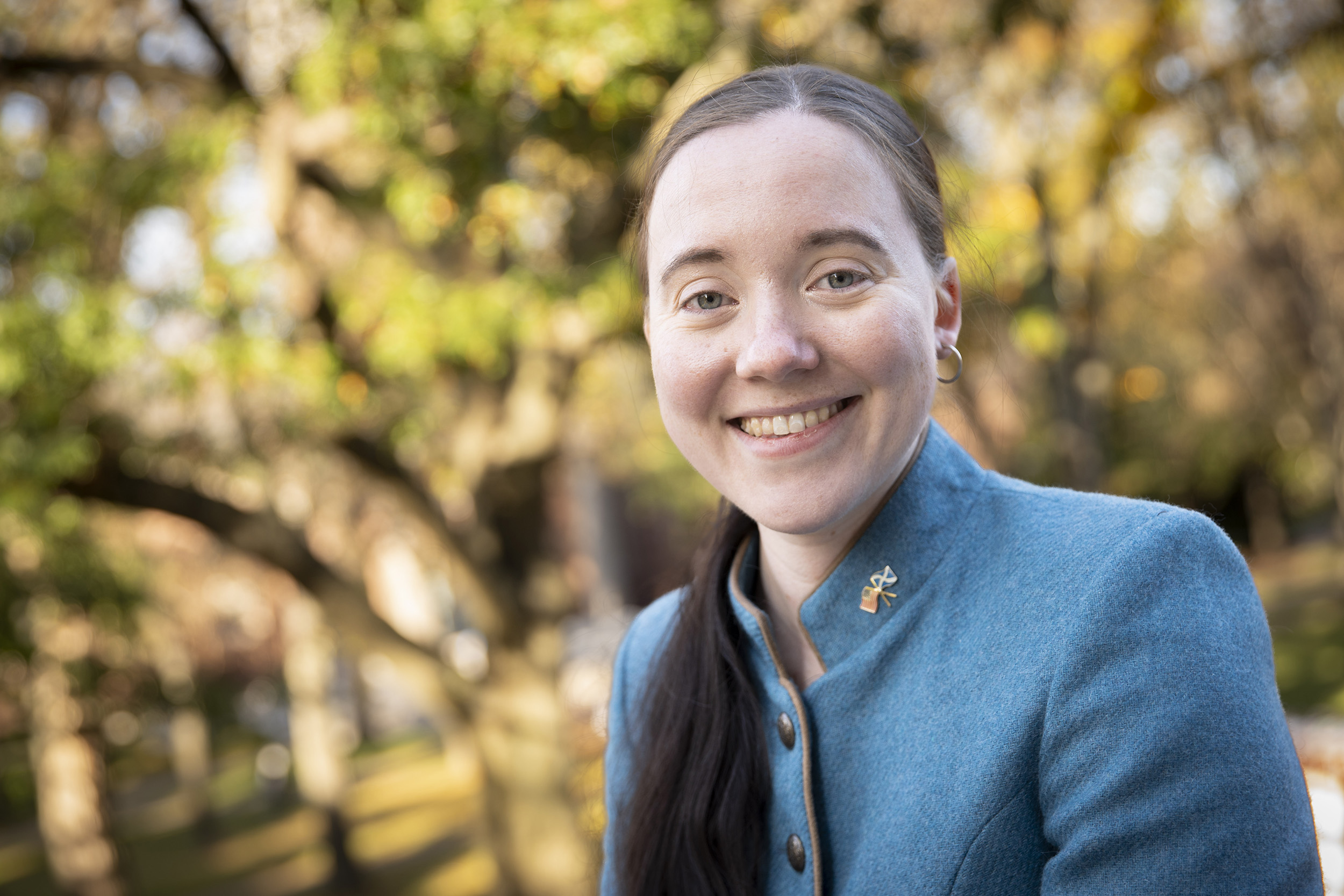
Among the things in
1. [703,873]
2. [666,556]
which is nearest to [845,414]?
[703,873]

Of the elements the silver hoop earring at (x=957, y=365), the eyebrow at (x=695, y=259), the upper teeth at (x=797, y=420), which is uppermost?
the eyebrow at (x=695, y=259)

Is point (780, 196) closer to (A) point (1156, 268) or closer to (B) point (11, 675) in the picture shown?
(B) point (11, 675)

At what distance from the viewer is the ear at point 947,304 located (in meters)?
1.46

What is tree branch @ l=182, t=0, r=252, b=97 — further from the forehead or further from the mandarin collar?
the mandarin collar

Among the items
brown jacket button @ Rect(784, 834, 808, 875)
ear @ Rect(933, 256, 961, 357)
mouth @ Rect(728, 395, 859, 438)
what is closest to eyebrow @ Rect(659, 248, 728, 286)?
mouth @ Rect(728, 395, 859, 438)

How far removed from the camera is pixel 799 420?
1.35 meters

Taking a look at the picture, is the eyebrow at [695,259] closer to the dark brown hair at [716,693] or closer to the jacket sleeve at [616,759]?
the dark brown hair at [716,693]

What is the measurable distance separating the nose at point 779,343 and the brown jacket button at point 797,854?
24.8 inches

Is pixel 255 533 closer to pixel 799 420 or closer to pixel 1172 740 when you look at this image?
pixel 799 420

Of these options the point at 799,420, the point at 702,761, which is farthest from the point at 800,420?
the point at 702,761

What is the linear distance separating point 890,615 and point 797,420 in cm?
31

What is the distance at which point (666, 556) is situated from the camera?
97.0 feet

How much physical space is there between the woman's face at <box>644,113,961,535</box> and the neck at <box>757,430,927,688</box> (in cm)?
7

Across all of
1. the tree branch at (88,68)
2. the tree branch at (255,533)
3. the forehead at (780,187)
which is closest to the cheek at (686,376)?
the forehead at (780,187)
